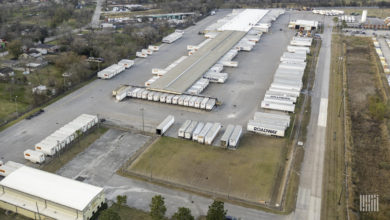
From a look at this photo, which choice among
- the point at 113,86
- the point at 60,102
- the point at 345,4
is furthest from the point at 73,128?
the point at 345,4

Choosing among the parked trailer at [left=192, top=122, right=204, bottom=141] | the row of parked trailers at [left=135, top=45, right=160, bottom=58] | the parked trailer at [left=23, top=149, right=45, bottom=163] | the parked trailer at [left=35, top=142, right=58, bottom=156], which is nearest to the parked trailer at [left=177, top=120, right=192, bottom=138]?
the parked trailer at [left=192, top=122, right=204, bottom=141]

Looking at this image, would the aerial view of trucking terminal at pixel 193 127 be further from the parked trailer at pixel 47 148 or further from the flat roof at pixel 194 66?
the flat roof at pixel 194 66

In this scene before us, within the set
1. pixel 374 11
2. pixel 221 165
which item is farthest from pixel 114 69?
pixel 374 11

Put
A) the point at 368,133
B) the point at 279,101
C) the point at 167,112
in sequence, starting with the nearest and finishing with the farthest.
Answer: the point at 368,133 → the point at 167,112 → the point at 279,101

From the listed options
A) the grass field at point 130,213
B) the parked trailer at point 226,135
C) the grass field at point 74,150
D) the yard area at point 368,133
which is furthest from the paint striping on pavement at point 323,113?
the grass field at point 74,150

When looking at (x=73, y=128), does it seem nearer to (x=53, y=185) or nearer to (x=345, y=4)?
(x=53, y=185)

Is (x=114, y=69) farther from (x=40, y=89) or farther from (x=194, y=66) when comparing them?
(x=194, y=66)
